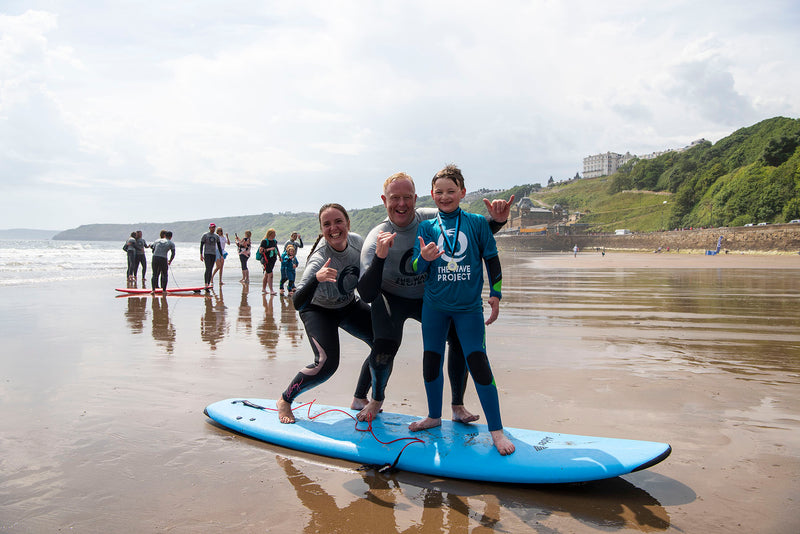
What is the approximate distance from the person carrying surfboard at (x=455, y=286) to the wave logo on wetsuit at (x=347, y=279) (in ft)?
2.29

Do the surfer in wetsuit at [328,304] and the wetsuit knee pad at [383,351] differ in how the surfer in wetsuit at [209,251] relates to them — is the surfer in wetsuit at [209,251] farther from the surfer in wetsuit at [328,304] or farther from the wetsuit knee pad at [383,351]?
the wetsuit knee pad at [383,351]

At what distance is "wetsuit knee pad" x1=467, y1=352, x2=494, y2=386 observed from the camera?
3334 millimetres

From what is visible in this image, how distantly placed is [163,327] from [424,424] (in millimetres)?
5981

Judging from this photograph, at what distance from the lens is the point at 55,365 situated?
17.9 ft

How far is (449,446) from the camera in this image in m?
3.26

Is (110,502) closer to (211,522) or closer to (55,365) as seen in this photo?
(211,522)

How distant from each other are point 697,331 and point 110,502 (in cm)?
777

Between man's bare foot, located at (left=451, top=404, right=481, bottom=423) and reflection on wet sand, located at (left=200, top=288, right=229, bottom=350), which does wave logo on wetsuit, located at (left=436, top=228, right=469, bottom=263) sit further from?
reflection on wet sand, located at (left=200, top=288, right=229, bottom=350)

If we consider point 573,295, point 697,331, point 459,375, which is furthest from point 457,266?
point 573,295

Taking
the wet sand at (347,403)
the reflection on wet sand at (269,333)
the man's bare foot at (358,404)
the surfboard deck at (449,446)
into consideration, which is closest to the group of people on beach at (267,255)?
the reflection on wet sand at (269,333)

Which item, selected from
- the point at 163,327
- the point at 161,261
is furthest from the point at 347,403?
the point at 161,261

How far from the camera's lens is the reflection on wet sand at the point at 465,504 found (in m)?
2.48

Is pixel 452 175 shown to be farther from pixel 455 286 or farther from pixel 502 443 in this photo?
pixel 502 443

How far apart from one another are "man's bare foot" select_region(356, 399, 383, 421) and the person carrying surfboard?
37cm
